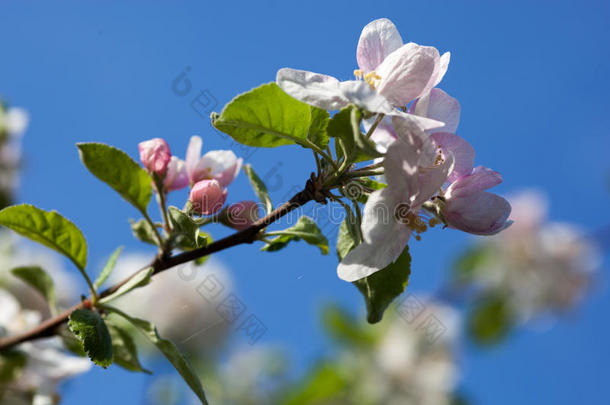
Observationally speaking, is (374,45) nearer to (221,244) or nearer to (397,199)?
(397,199)

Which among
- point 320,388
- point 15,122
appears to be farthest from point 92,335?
point 320,388

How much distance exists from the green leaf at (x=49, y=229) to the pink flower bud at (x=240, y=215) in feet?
0.91

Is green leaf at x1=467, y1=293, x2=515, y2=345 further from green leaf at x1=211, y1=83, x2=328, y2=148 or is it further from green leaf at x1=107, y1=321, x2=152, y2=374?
green leaf at x1=211, y1=83, x2=328, y2=148

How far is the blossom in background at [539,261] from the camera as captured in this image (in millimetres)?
4195

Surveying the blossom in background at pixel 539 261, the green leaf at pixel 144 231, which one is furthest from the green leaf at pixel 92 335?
the blossom in background at pixel 539 261

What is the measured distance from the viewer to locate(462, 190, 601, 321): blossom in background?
165 inches

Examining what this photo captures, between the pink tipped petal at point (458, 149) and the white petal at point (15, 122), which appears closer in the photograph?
the pink tipped petal at point (458, 149)

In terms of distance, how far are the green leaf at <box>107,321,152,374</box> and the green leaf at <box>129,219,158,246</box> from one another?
191mm

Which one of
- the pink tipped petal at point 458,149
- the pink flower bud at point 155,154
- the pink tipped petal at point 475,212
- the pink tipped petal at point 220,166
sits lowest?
the pink flower bud at point 155,154

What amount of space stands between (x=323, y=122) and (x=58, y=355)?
0.89m

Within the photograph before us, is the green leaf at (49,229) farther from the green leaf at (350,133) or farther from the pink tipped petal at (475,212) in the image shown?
the pink tipped petal at (475,212)

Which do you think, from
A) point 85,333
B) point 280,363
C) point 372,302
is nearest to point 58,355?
point 85,333

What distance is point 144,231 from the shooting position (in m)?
1.03

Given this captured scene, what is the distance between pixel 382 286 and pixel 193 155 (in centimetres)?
43
